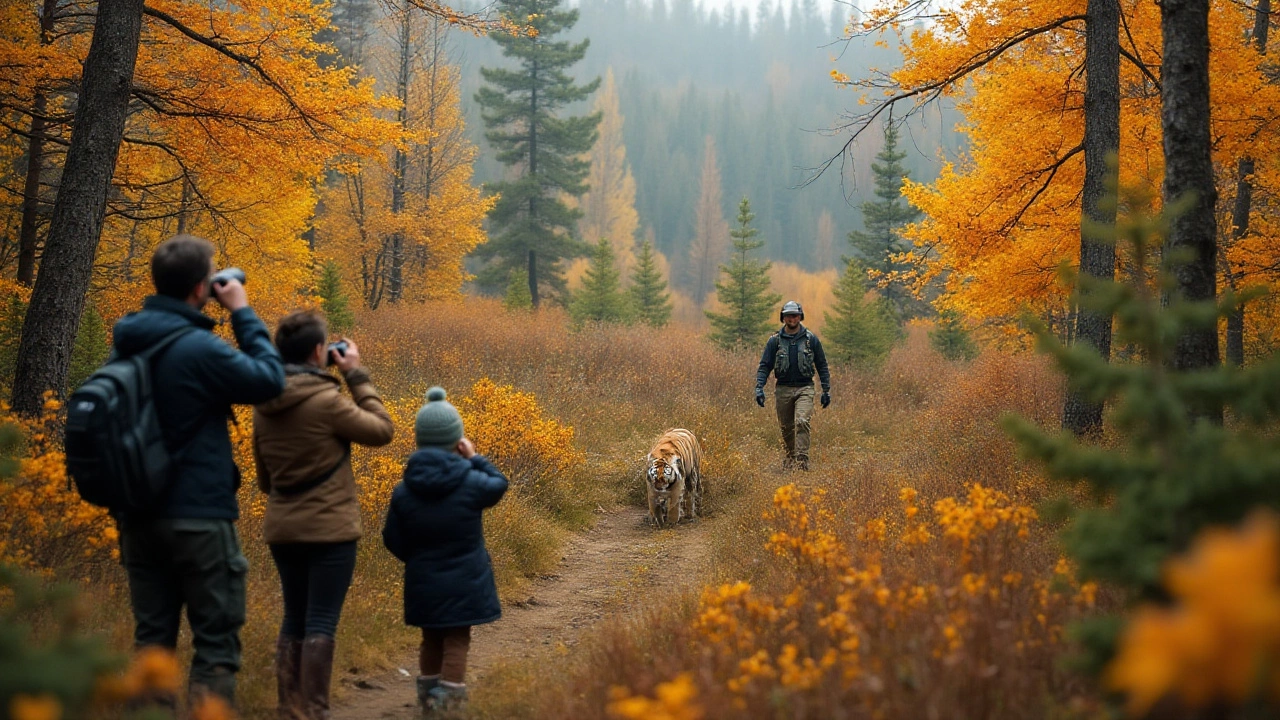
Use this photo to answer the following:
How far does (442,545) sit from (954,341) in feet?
90.3

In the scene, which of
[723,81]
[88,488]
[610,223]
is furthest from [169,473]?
[723,81]

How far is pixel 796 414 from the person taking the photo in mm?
12195

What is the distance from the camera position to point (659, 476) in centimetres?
988

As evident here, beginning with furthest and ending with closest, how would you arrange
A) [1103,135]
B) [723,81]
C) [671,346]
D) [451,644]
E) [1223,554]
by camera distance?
[723,81] < [671,346] < [1103,135] < [451,644] < [1223,554]

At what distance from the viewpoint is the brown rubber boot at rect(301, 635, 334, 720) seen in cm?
433

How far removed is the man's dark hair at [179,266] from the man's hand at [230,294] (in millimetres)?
177

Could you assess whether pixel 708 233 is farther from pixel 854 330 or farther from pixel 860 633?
pixel 860 633

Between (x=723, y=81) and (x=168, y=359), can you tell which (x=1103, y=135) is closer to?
(x=168, y=359)

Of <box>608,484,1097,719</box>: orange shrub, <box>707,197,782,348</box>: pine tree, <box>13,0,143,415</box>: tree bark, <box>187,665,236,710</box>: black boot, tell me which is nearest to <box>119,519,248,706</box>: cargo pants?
<box>187,665,236,710</box>: black boot

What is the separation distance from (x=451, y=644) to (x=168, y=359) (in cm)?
208

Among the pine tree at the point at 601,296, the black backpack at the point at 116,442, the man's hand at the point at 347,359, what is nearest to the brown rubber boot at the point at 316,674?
the black backpack at the point at 116,442

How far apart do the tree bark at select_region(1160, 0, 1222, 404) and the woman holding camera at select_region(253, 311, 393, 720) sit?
4.94m

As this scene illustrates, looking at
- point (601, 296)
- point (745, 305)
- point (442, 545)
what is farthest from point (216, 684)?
point (601, 296)

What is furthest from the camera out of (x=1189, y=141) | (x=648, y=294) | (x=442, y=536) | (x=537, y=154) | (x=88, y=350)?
(x=537, y=154)
